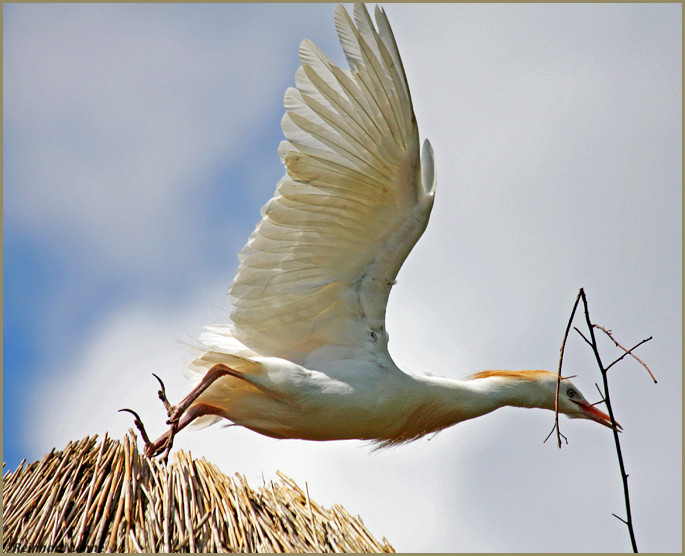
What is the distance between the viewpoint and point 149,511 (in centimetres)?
414

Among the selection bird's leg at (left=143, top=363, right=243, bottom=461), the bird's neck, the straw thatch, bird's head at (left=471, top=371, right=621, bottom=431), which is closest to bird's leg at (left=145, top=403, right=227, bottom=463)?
bird's leg at (left=143, top=363, right=243, bottom=461)

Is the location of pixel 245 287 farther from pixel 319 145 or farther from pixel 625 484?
pixel 625 484

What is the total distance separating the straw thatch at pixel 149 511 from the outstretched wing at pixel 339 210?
113 cm

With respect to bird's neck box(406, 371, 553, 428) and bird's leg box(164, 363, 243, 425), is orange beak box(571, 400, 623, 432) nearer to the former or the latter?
bird's neck box(406, 371, 553, 428)

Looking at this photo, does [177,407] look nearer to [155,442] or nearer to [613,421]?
[155,442]

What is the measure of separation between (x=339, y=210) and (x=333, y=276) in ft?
1.48

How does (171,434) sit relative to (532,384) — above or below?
below

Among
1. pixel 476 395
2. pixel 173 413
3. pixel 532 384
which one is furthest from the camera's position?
pixel 532 384

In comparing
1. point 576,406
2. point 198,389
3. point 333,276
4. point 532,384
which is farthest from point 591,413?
point 198,389

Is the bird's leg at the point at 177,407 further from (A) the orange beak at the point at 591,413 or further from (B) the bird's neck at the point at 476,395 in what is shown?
(A) the orange beak at the point at 591,413

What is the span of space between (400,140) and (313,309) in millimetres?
1213

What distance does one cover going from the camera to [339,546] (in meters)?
4.47

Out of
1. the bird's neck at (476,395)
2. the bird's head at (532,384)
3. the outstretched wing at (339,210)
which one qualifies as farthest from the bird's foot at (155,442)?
the bird's head at (532,384)

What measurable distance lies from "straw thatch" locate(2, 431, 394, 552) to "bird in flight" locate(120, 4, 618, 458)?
61cm
